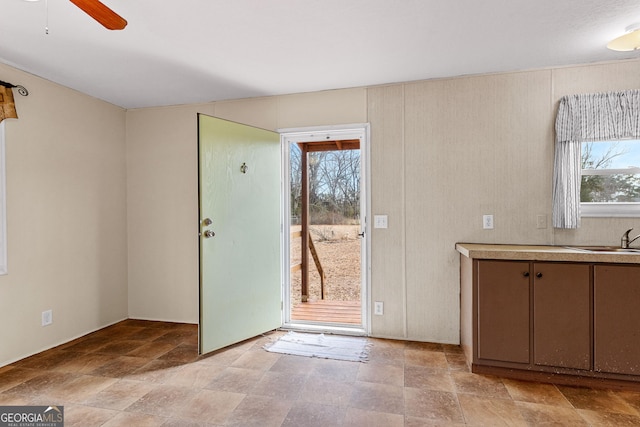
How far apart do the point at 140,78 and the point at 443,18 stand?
2.52 m

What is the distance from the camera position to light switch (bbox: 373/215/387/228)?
3.12m

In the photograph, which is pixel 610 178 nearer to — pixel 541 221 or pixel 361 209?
pixel 541 221

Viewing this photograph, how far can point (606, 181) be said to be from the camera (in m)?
2.71

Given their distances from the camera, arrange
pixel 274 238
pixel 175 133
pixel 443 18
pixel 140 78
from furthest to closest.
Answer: pixel 175 133, pixel 274 238, pixel 140 78, pixel 443 18

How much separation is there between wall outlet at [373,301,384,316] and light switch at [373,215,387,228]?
28.8 inches

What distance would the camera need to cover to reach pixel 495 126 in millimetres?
2875

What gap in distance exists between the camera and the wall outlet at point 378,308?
3133 mm

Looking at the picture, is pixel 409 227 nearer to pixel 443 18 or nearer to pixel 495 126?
pixel 495 126

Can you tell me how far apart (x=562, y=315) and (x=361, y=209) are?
1772 millimetres

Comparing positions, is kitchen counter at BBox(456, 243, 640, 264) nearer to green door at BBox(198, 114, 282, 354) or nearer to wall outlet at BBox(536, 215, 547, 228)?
wall outlet at BBox(536, 215, 547, 228)

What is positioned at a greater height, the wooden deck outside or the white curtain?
the white curtain

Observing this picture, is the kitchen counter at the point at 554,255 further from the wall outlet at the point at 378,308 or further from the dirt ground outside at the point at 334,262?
the dirt ground outside at the point at 334,262

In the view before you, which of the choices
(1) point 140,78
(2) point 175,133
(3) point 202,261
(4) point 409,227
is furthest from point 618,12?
(2) point 175,133

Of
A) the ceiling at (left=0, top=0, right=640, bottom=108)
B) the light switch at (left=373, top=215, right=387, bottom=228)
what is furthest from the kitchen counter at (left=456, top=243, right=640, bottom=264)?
the ceiling at (left=0, top=0, right=640, bottom=108)
